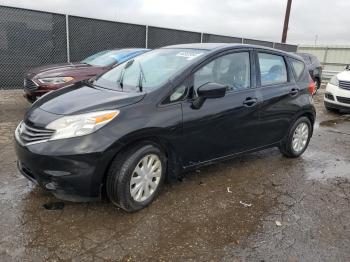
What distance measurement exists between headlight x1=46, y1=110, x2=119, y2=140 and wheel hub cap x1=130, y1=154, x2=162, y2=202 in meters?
0.53

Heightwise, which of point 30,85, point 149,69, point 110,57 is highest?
point 149,69

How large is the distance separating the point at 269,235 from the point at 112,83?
7.60ft

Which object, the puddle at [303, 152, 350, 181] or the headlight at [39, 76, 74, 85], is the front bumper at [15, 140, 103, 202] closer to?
the puddle at [303, 152, 350, 181]

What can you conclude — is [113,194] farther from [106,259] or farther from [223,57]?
[223,57]

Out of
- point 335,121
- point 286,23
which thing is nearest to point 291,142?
point 335,121

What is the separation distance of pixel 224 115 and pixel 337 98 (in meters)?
6.64

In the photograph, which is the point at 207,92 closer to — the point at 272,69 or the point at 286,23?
the point at 272,69

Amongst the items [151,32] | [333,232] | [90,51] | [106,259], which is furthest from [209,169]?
[151,32]

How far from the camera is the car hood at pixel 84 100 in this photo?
10.7 ft

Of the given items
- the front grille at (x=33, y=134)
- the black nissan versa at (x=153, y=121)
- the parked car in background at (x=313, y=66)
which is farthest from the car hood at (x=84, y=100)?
the parked car in background at (x=313, y=66)

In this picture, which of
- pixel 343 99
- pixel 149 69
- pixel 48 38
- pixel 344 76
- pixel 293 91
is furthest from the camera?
pixel 48 38

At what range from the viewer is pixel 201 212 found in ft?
11.7

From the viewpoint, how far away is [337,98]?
9.41 m

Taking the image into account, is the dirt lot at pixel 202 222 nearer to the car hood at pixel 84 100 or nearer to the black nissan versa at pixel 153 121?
the black nissan versa at pixel 153 121
